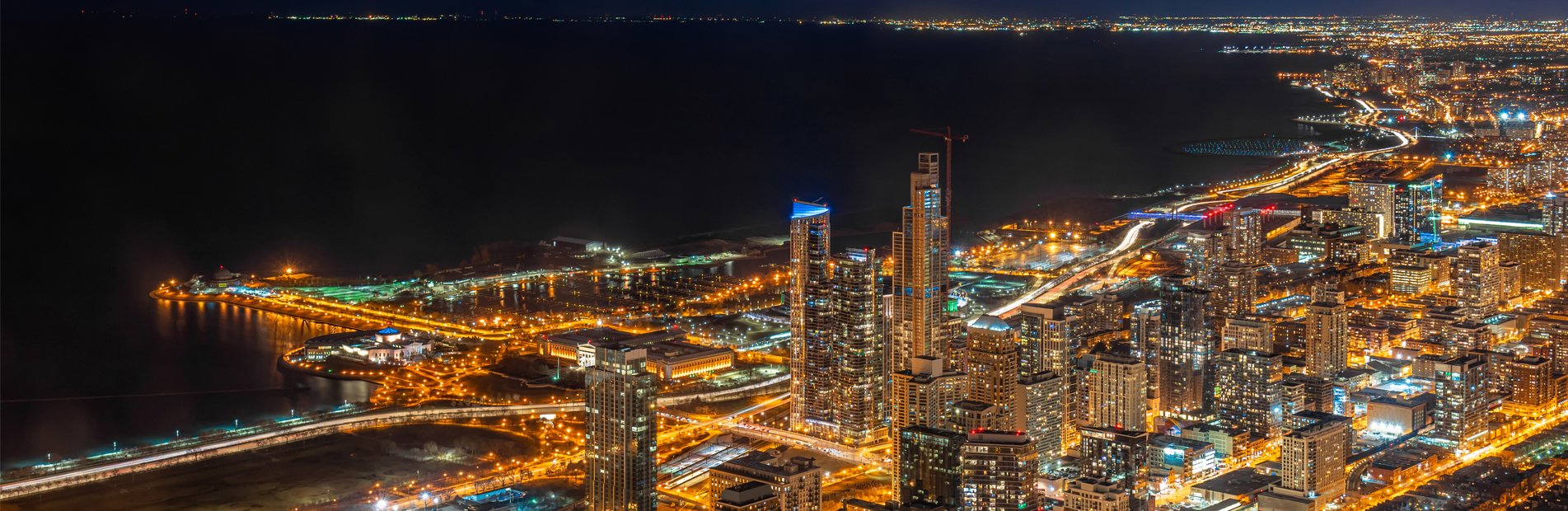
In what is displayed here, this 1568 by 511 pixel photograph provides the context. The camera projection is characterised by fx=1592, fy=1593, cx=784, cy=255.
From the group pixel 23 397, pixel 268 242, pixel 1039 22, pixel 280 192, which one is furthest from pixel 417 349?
pixel 1039 22

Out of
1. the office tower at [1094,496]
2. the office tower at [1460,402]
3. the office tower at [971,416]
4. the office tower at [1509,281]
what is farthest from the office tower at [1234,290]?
the office tower at [1094,496]

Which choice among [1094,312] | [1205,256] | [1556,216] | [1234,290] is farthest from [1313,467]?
[1556,216]

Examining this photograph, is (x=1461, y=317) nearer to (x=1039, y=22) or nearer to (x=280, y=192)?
(x=280, y=192)

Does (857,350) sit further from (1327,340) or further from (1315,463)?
(1327,340)

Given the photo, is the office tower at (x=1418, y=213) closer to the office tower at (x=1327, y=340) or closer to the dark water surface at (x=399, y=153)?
the dark water surface at (x=399, y=153)

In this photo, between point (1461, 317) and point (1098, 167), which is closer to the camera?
point (1461, 317)

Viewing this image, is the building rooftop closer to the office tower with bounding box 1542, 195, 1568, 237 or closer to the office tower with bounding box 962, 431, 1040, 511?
the office tower with bounding box 962, 431, 1040, 511

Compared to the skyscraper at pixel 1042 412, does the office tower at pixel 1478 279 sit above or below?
above
